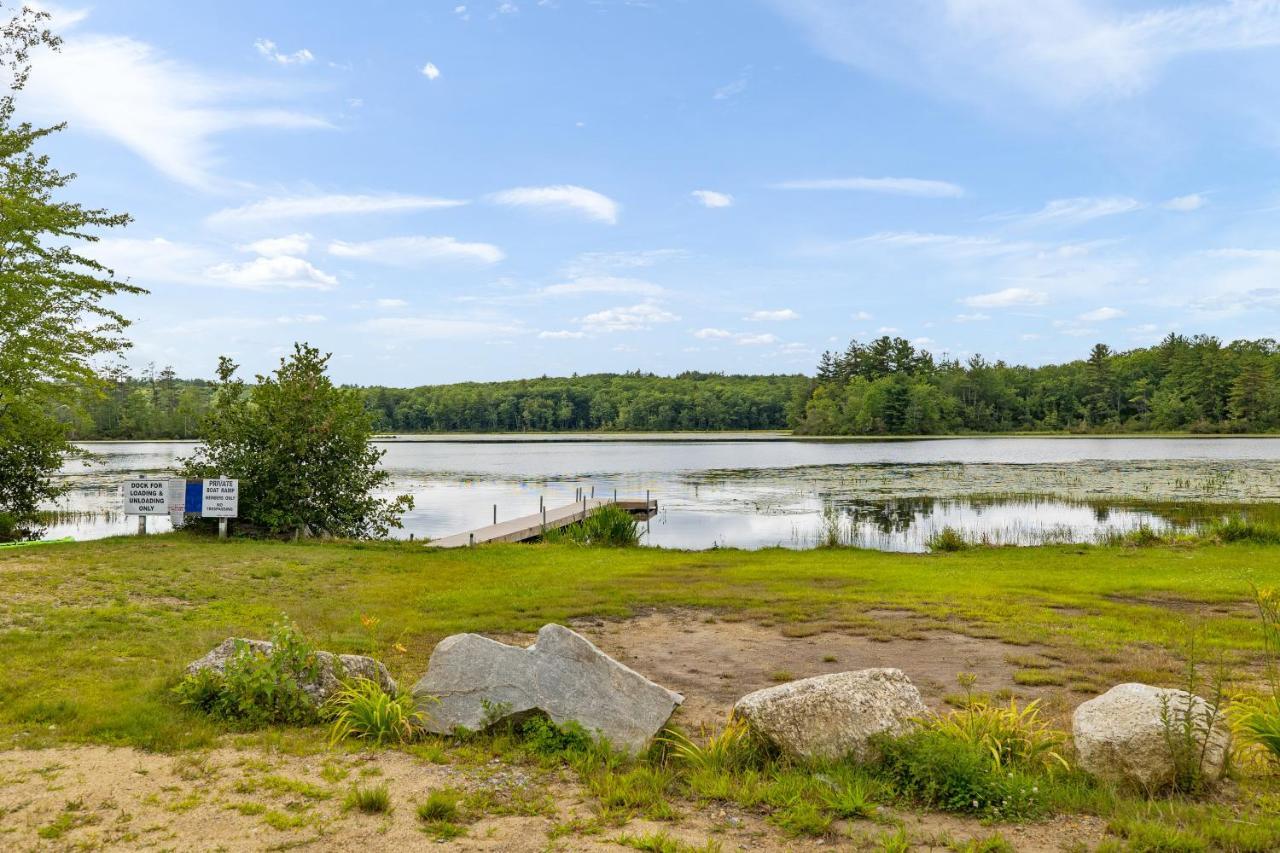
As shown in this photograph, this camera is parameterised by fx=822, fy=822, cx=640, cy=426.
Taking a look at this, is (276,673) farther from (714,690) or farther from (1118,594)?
(1118,594)

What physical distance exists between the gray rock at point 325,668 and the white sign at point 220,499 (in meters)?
11.1

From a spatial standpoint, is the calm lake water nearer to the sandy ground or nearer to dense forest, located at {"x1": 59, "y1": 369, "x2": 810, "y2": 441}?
the sandy ground

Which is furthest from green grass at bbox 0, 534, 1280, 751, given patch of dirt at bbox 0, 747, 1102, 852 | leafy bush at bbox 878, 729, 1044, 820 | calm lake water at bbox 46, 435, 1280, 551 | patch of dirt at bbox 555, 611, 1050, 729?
calm lake water at bbox 46, 435, 1280, 551

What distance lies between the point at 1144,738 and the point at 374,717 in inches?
196

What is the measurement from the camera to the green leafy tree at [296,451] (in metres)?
18.0

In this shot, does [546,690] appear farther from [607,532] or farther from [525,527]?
[525,527]

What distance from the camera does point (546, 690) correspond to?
602 cm

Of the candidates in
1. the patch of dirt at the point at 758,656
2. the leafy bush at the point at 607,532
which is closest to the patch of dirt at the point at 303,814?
the patch of dirt at the point at 758,656

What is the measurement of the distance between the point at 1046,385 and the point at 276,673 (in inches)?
5128

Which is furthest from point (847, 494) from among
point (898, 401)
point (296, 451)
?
point (898, 401)

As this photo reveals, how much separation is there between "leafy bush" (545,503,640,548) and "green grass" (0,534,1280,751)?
5.88ft

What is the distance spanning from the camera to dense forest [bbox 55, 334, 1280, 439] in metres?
98.9

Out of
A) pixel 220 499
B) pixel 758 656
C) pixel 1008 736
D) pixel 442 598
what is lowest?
pixel 442 598

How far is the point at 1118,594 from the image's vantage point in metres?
12.2
